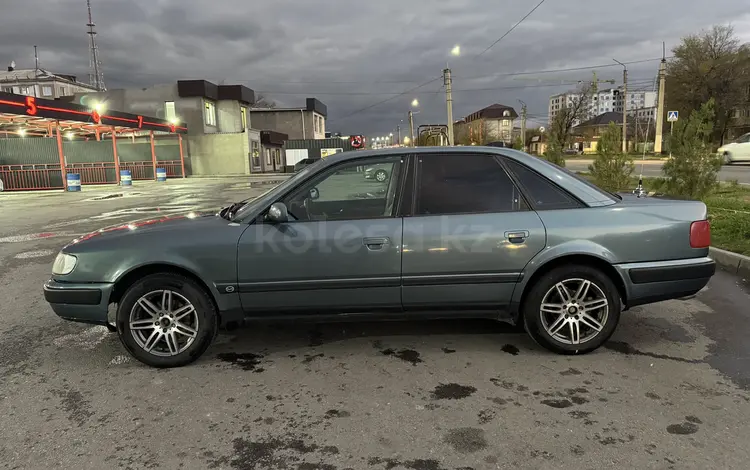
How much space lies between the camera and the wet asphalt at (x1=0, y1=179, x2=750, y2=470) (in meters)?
2.52

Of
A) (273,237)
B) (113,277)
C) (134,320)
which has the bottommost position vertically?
(134,320)

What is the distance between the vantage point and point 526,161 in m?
3.80

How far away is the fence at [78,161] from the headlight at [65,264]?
1111 inches

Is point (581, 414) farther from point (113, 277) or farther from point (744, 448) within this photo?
point (113, 277)

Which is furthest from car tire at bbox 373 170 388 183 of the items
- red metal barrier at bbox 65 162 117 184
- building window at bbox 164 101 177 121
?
building window at bbox 164 101 177 121

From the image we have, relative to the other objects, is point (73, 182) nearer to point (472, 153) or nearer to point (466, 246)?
point (472, 153)

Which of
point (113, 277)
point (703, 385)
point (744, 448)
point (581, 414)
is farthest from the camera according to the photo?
point (113, 277)

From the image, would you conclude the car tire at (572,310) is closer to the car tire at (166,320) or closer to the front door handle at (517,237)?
the front door handle at (517,237)

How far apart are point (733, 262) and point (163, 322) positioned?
265 inches

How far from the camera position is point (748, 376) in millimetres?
3320

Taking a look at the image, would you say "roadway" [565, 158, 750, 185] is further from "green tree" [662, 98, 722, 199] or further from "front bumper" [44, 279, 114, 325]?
"front bumper" [44, 279, 114, 325]

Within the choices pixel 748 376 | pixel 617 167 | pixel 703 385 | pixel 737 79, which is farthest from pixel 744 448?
pixel 737 79

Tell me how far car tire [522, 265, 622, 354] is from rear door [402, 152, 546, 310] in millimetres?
238

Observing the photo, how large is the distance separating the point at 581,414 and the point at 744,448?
2.56 feet
